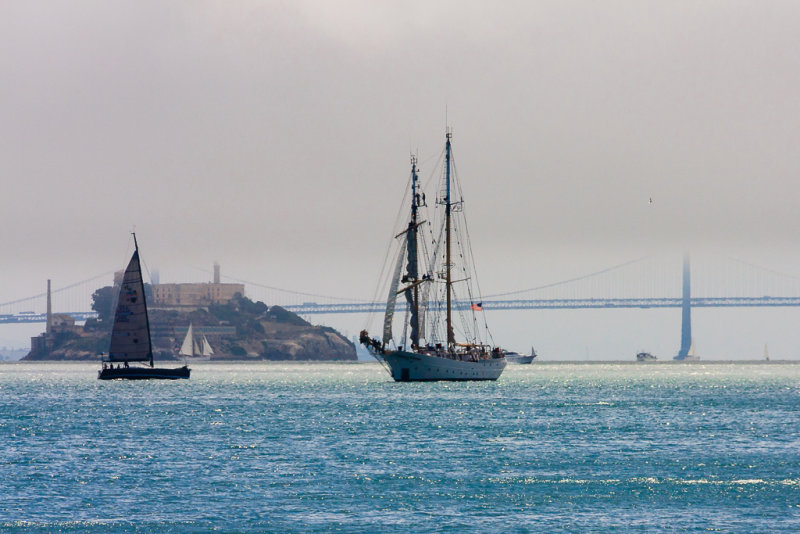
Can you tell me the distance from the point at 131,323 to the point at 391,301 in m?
→ 23.1

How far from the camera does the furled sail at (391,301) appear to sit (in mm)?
100500

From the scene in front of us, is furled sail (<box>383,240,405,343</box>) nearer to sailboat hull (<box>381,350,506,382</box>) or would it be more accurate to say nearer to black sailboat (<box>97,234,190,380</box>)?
sailboat hull (<box>381,350,506,382</box>)

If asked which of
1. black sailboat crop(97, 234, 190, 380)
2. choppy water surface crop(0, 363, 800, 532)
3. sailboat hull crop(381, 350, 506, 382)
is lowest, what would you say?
choppy water surface crop(0, 363, 800, 532)

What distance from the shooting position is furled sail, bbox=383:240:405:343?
100500mm

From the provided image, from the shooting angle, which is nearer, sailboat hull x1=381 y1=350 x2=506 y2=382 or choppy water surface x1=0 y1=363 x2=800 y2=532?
choppy water surface x1=0 y1=363 x2=800 y2=532

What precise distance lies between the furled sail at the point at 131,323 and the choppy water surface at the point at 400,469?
35.4 metres

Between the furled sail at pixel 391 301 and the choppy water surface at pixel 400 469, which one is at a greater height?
the furled sail at pixel 391 301

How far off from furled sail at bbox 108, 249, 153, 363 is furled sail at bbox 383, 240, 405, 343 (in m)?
21.1

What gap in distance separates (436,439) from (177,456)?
36.7 ft

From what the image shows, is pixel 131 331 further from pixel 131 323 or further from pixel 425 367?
pixel 425 367

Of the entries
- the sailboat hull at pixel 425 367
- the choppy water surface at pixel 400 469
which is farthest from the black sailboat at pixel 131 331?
the choppy water surface at pixel 400 469

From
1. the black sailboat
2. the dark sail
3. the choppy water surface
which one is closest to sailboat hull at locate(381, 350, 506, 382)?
the dark sail

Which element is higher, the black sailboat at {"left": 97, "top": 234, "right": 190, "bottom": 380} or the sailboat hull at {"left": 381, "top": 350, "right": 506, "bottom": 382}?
the black sailboat at {"left": 97, "top": 234, "right": 190, "bottom": 380}

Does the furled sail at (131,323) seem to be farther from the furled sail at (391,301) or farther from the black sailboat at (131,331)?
the furled sail at (391,301)
